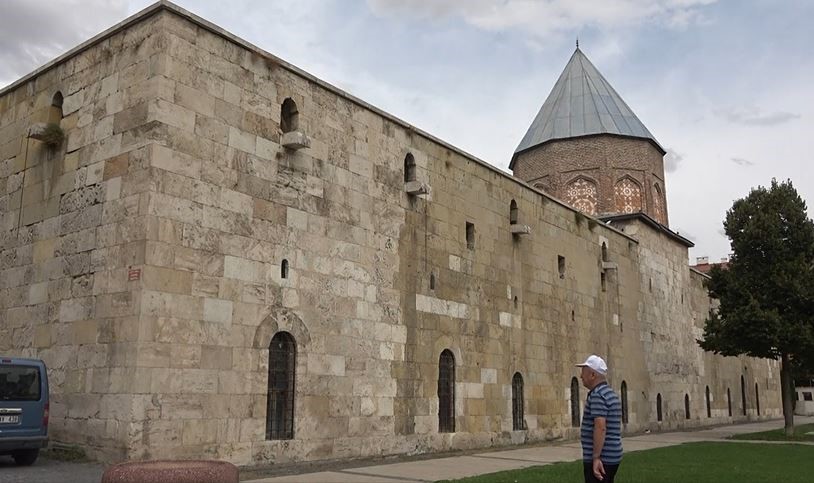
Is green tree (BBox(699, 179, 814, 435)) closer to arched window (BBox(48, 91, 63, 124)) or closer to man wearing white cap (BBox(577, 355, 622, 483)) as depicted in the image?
man wearing white cap (BBox(577, 355, 622, 483))

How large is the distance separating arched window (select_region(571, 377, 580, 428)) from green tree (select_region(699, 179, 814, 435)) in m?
5.00

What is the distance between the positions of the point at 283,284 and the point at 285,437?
245 cm

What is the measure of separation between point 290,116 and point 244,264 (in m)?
2.94

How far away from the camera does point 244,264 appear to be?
444 inches

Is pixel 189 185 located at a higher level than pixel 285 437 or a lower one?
higher

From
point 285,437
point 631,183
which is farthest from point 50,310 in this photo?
point 631,183

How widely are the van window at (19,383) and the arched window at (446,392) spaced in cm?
778

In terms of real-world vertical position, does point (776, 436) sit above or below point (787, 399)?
below

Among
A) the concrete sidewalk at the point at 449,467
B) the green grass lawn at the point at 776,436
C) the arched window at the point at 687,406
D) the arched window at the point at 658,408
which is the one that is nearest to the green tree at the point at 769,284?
the green grass lawn at the point at 776,436

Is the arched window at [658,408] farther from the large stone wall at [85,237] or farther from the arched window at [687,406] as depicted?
the large stone wall at [85,237]

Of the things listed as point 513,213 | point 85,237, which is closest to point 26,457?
point 85,237

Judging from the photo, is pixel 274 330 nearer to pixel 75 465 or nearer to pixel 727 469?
pixel 75 465

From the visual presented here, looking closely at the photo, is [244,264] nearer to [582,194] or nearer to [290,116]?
[290,116]

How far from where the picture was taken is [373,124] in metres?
14.3
